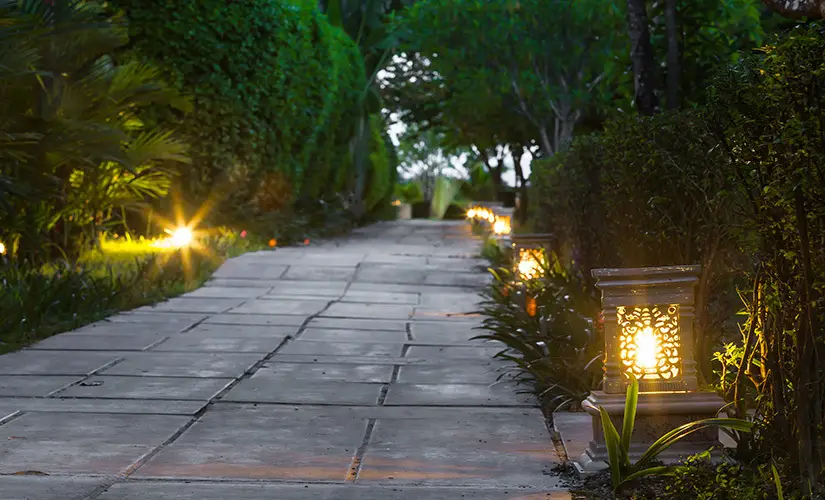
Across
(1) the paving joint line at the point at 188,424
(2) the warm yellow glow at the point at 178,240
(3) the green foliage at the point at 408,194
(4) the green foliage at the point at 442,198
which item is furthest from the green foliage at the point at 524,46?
(3) the green foliage at the point at 408,194

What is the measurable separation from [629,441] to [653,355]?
569 millimetres

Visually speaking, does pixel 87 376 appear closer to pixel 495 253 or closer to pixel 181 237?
pixel 181 237

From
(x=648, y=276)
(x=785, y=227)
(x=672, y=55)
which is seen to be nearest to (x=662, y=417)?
(x=648, y=276)

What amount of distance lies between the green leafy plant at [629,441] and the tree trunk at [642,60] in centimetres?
641

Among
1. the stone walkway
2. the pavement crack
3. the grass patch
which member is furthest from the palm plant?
the pavement crack

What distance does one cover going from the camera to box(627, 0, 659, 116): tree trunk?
11625 millimetres

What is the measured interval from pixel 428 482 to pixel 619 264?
177 inches

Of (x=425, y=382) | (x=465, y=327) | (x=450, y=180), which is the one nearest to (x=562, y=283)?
(x=465, y=327)

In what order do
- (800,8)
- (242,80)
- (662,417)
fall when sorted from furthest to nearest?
1. (242,80)
2. (662,417)
3. (800,8)

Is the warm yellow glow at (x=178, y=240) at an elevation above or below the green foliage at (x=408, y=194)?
below

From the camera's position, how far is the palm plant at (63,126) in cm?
1229

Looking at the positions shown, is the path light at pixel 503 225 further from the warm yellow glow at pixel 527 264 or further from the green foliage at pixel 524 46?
the warm yellow glow at pixel 527 264

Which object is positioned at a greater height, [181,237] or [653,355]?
[181,237]

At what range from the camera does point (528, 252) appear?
13500mm
